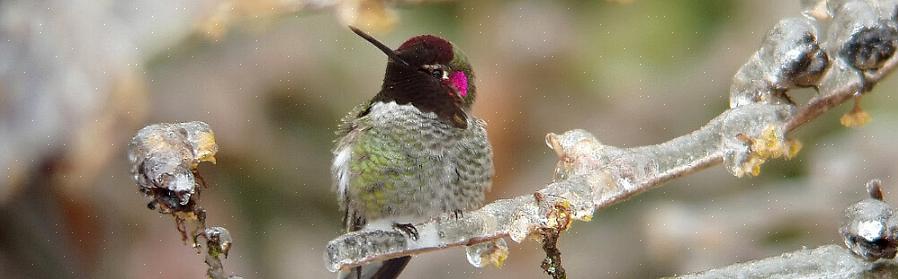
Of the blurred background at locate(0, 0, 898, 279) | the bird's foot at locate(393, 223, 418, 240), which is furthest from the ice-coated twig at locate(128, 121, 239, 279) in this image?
the blurred background at locate(0, 0, 898, 279)

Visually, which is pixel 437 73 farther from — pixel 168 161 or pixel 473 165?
pixel 168 161

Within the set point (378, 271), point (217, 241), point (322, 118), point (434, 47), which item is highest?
point (322, 118)

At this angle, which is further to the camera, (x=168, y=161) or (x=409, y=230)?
(x=409, y=230)

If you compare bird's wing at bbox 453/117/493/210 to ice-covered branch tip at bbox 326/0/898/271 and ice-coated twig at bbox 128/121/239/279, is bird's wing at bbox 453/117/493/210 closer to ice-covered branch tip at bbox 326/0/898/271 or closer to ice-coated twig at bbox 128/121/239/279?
ice-covered branch tip at bbox 326/0/898/271

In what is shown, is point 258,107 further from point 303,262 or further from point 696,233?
point 696,233

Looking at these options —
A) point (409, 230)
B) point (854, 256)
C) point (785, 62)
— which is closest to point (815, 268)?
point (854, 256)

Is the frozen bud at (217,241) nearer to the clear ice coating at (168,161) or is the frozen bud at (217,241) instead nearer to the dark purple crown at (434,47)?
the clear ice coating at (168,161)

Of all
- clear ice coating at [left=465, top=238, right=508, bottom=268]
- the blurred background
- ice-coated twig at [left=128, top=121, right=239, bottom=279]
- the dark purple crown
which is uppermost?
the blurred background
